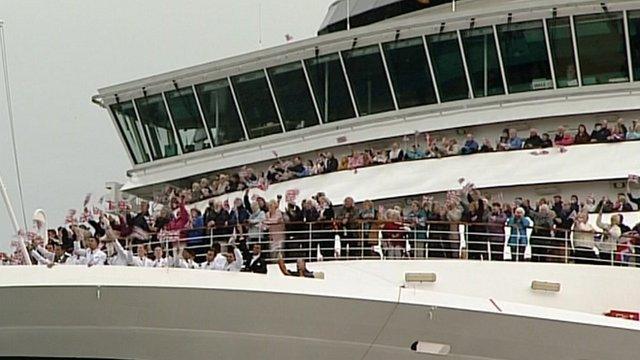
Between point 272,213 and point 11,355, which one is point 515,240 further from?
point 11,355

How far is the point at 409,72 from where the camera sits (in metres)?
22.0

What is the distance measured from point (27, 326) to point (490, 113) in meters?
11.7

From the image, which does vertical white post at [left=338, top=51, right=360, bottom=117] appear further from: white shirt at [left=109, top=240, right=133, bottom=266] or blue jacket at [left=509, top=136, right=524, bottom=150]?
white shirt at [left=109, top=240, right=133, bottom=266]

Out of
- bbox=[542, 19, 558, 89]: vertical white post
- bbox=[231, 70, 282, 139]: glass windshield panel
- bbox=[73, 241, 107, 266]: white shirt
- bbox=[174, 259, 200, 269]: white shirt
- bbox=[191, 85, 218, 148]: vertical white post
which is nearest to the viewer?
bbox=[174, 259, 200, 269]: white shirt

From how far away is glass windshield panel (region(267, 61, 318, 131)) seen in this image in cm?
2267

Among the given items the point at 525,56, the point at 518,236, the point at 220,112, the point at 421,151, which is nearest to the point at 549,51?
the point at 525,56

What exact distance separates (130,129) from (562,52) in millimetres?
9885

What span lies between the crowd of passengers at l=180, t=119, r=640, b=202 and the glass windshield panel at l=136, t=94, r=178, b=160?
353cm

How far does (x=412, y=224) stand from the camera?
585 inches

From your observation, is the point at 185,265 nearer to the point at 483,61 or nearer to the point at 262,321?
A: the point at 262,321

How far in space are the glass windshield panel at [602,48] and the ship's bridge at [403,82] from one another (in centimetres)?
2

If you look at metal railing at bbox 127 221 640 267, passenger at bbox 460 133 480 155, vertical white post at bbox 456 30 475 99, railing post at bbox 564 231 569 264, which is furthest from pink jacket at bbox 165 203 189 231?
vertical white post at bbox 456 30 475 99

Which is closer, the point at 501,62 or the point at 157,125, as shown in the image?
the point at 501,62

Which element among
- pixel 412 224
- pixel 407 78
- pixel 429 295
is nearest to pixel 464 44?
pixel 407 78
